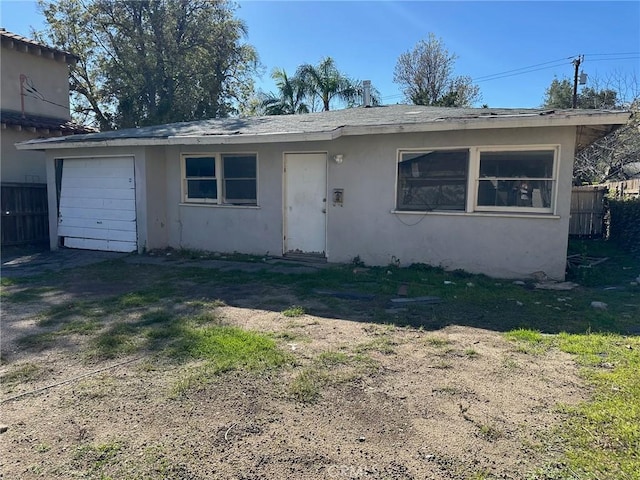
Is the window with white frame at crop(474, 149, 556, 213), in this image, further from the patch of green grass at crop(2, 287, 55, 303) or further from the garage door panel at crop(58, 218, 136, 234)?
the garage door panel at crop(58, 218, 136, 234)

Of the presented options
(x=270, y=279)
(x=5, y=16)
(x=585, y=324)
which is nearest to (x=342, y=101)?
(x=5, y=16)

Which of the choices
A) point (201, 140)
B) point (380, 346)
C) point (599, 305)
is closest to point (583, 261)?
point (599, 305)

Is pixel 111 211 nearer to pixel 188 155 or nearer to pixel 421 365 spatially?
pixel 188 155

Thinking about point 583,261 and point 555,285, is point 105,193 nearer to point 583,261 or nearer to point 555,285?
point 555,285

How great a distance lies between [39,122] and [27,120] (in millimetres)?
347

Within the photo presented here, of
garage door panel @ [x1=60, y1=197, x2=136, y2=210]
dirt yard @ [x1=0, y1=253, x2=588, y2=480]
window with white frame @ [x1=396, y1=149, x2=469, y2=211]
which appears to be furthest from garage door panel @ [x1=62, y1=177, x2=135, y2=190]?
window with white frame @ [x1=396, y1=149, x2=469, y2=211]

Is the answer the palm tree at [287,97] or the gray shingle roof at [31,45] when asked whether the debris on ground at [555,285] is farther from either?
the gray shingle roof at [31,45]

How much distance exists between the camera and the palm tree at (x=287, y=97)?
66.3ft

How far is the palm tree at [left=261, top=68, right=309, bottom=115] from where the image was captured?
20219 mm

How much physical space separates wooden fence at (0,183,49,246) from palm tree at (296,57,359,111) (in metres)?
12.6

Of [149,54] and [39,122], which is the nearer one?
[39,122]

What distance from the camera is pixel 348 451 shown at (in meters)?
2.54

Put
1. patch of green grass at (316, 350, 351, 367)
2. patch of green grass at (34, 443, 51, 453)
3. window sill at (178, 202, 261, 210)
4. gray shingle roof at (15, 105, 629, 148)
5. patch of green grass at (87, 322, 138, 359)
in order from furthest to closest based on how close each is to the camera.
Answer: window sill at (178, 202, 261, 210) < gray shingle roof at (15, 105, 629, 148) < patch of green grass at (87, 322, 138, 359) < patch of green grass at (316, 350, 351, 367) < patch of green grass at (34, 443, 51, 453)

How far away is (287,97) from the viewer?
66.7 ft
